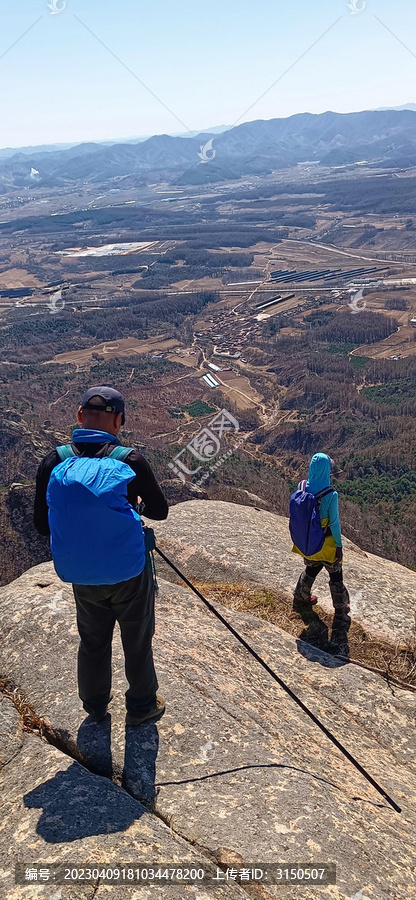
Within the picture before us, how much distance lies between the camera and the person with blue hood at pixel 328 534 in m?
7.75

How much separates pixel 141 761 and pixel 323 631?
3937 millimetres

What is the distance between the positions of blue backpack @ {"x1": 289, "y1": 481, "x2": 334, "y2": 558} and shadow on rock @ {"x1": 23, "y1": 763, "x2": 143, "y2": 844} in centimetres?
399

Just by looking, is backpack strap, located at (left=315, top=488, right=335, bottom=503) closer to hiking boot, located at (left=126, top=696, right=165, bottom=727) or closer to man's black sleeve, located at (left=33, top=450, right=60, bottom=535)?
hiking boot, located at (left=126, top=696, right=165, bottom=727)

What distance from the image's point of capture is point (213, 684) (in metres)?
6.22

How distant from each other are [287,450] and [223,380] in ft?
79.5

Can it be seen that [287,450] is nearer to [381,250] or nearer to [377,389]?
[377,389]

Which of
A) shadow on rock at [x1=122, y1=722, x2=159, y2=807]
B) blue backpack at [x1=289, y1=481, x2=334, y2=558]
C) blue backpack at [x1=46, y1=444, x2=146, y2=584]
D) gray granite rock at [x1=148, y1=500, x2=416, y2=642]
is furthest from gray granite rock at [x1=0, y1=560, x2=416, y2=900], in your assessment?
blue backpack at [x1=46, y1=444, x2=146, y2=584]

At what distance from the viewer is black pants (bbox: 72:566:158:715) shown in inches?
193

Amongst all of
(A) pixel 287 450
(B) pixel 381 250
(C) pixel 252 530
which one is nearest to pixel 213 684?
(C) pixel 252 530

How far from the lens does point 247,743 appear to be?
5.43 m

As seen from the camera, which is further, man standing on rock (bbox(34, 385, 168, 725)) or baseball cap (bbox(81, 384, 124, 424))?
baseball cap (bbox(81, 384, 124, 424))

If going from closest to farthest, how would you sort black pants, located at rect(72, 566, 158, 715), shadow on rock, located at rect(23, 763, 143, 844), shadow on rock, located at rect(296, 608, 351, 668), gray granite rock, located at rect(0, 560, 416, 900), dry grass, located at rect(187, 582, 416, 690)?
shadow on rock, located at rect(23, 763, 143, 844), gray granite rock, located at rect(0, 560, 416, 900), black pants, located at rect(72, 566, 158, 715), dry grass, located at rect(187, 582, 416, 690), shadow on rock, located at rect(296, 608, 351, 668)

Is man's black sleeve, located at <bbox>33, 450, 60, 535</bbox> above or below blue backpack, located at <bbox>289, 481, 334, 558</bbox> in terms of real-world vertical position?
above

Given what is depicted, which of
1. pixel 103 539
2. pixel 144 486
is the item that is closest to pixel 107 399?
pixel 144 486
